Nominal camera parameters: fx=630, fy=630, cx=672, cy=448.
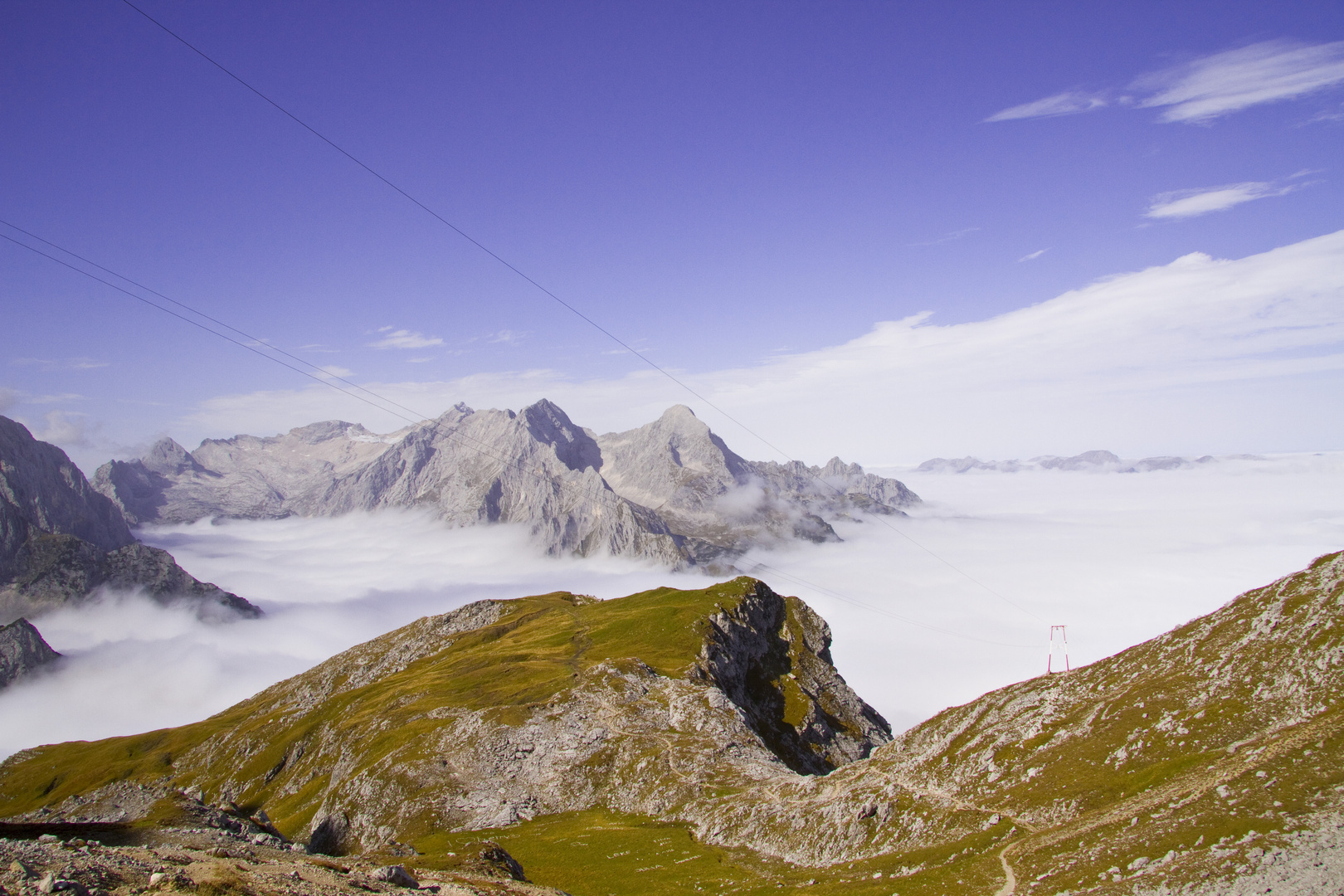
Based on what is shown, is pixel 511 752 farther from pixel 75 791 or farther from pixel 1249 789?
pixel 75 791

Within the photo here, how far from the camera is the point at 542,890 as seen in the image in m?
47.3

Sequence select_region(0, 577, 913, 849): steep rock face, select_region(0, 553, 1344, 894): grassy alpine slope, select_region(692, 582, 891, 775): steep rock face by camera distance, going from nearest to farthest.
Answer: select_region(0, 553, 1344, 894): grassy alpine slope, select_region(0, 577, 913, 849): steep rock face, select_region(692, 582, 891, 775): steep rock face

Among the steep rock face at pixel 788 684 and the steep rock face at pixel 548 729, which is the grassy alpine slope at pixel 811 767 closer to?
the steep rock face at pixel 548 729

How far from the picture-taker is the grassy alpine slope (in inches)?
1542

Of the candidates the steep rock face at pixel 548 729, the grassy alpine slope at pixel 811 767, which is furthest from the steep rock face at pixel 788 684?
the grassy alpine slope at pixel 811 767

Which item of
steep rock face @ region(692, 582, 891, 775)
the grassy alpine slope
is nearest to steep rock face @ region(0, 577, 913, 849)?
steep rock face @ region(692, 582, 891, 775)

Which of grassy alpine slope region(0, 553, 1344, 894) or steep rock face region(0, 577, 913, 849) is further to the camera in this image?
steep rock face region(0, 577, 913, 849)

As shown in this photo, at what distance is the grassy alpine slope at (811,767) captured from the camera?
39156 mm

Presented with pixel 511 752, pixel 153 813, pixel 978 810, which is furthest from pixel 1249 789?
pixel 511 752

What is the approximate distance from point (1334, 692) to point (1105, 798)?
16.5m

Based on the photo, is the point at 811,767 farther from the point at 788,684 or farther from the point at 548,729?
the point at 548,729

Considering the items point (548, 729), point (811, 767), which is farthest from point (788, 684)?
point (548, 729)

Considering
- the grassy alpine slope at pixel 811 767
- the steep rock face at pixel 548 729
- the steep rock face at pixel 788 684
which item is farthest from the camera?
the steep rock face at pixel 788 684

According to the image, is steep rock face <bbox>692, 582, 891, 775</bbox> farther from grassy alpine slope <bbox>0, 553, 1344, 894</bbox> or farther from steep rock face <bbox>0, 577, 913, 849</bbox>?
grassy alpine slope <bbox>0, 553, 1344, 894</bbox>
